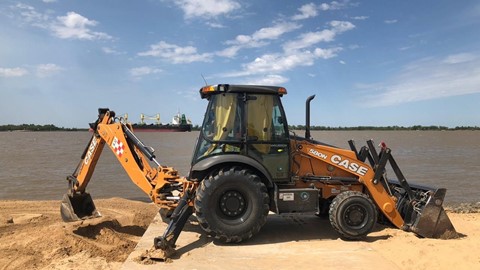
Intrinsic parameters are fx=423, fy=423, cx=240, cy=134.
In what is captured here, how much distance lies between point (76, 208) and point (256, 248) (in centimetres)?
414

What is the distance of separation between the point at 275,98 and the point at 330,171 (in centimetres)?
159

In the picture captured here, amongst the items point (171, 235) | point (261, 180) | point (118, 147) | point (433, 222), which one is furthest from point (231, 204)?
point (433, 222)

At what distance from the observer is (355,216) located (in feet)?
21.6

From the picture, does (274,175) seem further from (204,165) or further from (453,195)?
(453,195)

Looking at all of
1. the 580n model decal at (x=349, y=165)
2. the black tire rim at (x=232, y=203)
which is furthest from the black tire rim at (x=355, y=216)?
the black tire rim at (x=232, y=203)

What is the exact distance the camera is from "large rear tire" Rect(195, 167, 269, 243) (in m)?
6.11

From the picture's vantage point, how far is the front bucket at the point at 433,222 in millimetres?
6602

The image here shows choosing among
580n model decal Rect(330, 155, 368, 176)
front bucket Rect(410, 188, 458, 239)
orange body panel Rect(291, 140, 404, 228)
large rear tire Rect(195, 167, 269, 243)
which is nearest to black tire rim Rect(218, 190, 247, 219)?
large rear tire Rect(195, 167, 269, 243)

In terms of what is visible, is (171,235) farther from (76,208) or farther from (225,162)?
(76,208)

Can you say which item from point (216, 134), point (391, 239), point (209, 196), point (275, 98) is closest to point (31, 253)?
point (209, 196)

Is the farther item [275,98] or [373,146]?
[373,146]

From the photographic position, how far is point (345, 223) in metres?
6.53

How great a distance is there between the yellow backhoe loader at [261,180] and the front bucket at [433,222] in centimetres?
2

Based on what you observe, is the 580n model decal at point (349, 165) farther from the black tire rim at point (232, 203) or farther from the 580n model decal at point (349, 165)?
the black tire rim at point (232, 203)
